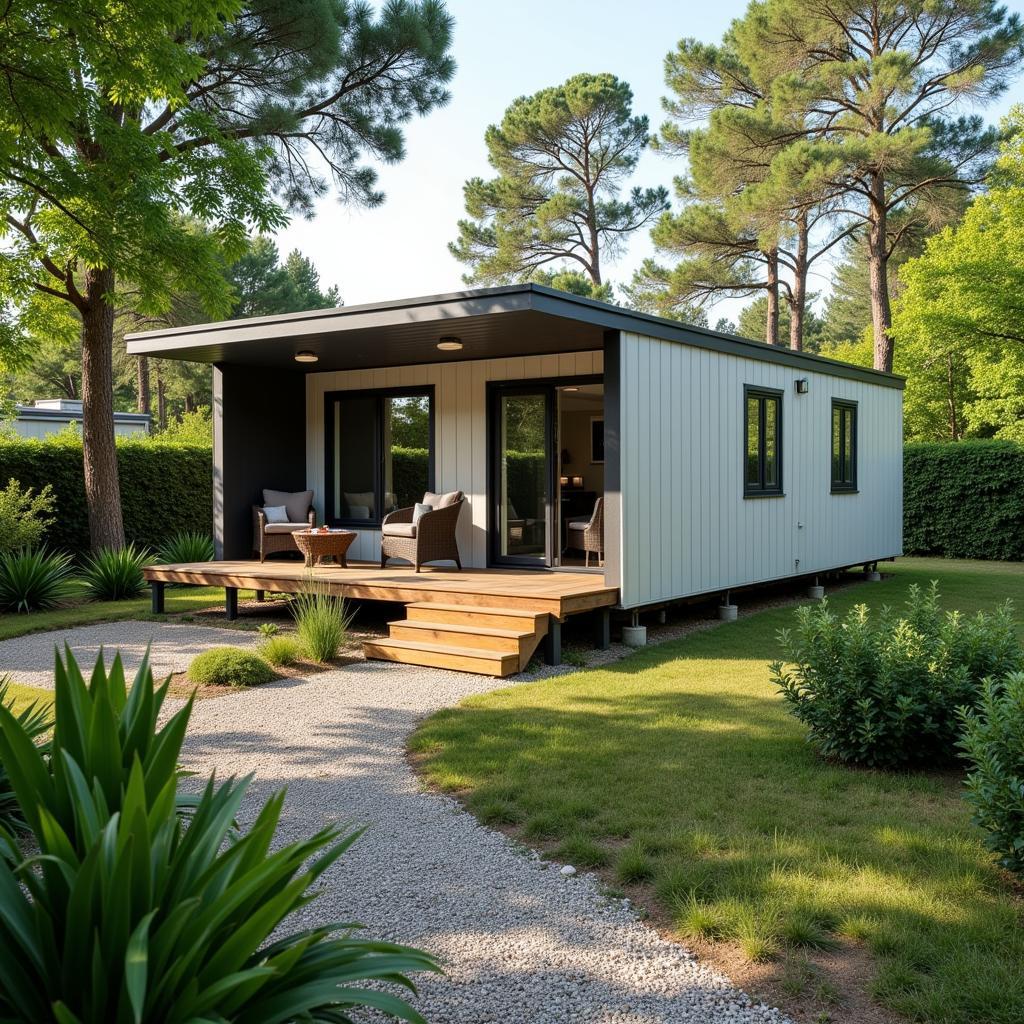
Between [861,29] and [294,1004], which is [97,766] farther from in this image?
[861,29]

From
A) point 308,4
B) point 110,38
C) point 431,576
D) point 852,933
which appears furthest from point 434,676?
point 308,4

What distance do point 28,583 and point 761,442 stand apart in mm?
7811

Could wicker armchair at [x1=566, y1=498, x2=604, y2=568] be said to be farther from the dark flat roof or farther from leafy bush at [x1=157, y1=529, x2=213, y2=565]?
leafy bush at [x1=157, y1=529, x2=213, y2=565]

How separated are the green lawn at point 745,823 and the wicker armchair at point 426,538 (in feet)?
Result: 10.7

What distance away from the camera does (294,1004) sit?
170 centimetres

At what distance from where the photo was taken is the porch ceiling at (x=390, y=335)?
23.7ft

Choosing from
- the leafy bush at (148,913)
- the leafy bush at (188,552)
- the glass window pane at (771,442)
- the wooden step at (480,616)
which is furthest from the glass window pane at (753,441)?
the leafy bush at (148,913)

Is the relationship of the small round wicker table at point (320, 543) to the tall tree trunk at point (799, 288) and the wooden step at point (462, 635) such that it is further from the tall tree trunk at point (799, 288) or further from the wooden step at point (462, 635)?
the tall tree trunk at point (799, 288)

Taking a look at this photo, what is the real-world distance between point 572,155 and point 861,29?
7166 mm

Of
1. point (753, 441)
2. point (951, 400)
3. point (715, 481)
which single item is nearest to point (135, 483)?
point (715, 481)

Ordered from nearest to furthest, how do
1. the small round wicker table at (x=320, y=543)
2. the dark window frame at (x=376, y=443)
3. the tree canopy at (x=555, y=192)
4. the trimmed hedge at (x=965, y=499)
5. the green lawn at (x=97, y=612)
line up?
1. the green lawn at (x=97, y=612)
2. the small round wicker table at (x=320, y=543)
3. the dark window frame at (x=376, y=443)
4. the trimmed hedge at (x=965, y=499)
5. the tree canopy at (x=555, y=192)

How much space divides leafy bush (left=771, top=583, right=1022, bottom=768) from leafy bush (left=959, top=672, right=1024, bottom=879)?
1.08 m

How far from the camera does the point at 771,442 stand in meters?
10.2

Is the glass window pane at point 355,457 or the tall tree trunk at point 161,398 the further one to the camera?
the tall tree trunk at point 161,398
